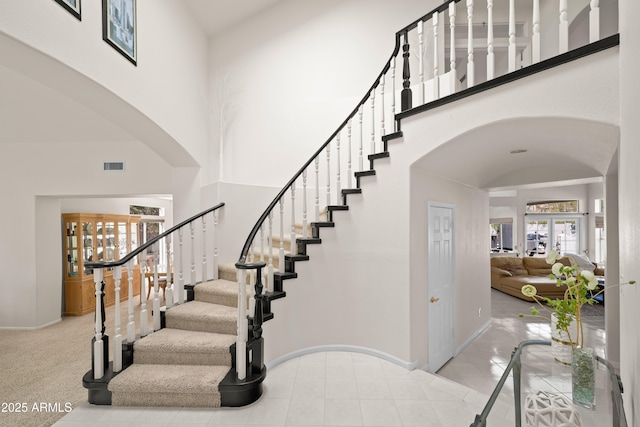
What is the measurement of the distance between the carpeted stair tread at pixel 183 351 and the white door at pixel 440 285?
2.27 metres

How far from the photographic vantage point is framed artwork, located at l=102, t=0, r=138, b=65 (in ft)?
8.39

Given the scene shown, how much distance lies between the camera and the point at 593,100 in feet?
6.59

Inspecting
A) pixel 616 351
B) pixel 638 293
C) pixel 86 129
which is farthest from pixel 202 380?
pixel 616 351

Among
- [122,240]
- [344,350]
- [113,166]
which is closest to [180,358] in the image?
[344,350]

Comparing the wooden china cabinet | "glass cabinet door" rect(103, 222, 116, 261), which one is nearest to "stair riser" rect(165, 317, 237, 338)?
the wooden china cabinet

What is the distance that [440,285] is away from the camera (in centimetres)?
378

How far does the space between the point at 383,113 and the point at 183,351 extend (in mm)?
3145

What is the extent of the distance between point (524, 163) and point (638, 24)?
3.38 m

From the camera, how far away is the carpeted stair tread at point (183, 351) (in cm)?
278

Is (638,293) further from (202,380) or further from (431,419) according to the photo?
(202,380)

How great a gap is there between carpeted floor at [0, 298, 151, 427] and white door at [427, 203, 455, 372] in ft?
12.0

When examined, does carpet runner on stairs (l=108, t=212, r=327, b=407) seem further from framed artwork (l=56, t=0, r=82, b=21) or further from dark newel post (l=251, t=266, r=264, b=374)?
framed artwork (l=56, t=0, r=82, b=21)

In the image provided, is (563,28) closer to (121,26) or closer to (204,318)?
(121,26)

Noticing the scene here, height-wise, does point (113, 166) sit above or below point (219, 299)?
above
